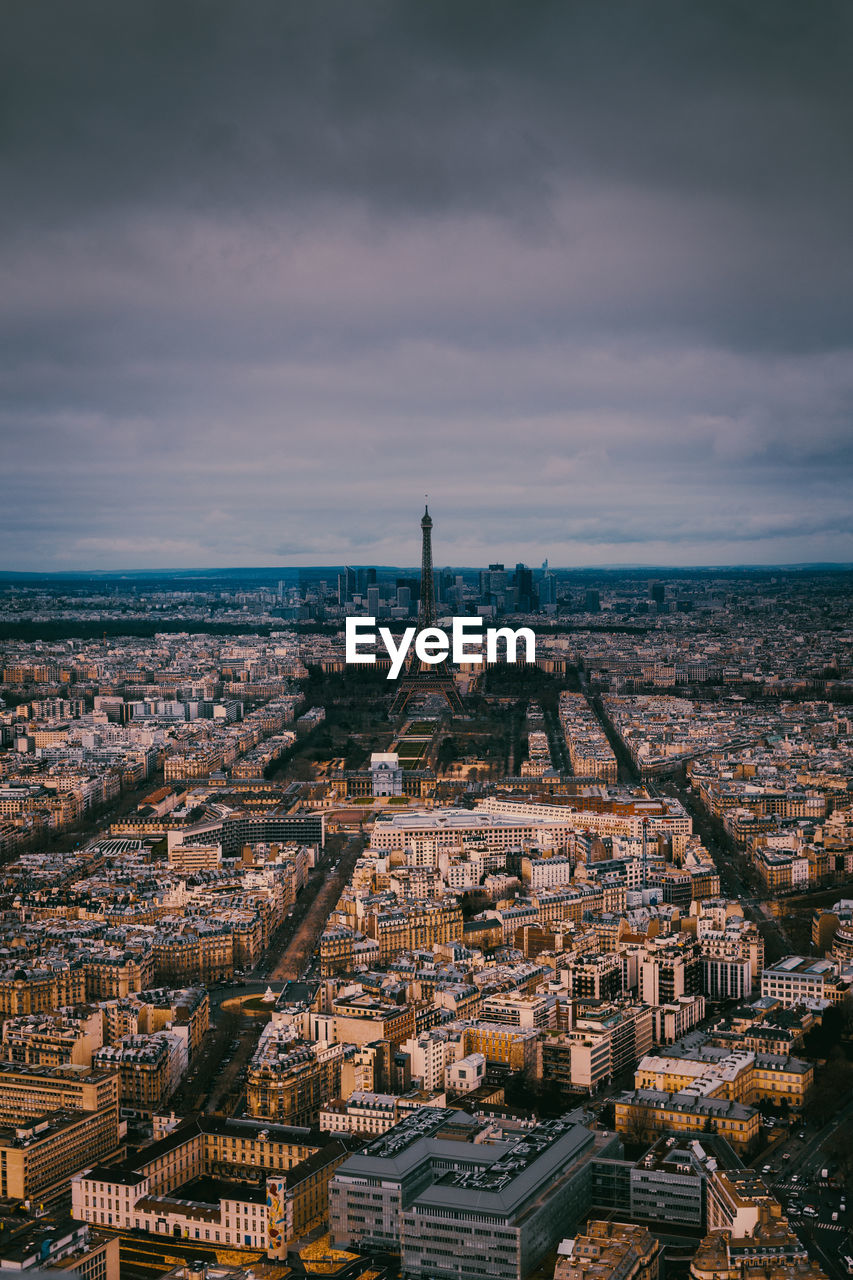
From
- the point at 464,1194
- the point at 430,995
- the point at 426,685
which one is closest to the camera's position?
the point at 464,1194

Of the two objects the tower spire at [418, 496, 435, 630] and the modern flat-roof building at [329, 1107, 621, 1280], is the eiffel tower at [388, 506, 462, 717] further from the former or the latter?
the modern flat-roof building at [329, 1107, 621, 1280]

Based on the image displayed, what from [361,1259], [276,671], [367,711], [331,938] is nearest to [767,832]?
[331,938]

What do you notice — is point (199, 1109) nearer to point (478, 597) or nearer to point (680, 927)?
point (680, 927)

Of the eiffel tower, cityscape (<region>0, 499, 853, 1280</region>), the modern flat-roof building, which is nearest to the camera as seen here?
the modern flat-roof building

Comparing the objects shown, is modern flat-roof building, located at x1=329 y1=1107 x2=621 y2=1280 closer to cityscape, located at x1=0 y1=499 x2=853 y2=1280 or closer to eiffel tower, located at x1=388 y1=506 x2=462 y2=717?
cityscape, located at x1=0 y1=499 x2=853 y2=1280

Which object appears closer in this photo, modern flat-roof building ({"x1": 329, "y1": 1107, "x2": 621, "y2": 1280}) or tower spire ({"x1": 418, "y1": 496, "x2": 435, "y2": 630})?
modern flat-roof building ({"x1": 329, "y1": 1107, "x2": 621, "y2": 1280})

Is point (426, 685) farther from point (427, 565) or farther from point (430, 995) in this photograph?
point (430, 995)

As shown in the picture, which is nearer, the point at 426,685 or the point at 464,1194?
the point at 464,1194

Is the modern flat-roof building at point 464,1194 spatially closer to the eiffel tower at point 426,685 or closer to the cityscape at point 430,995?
the cityscape at point 430,995

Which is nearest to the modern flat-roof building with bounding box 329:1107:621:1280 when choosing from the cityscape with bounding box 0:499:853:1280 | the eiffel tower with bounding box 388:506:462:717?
the cityscape with bounding box 0:499:853:1280

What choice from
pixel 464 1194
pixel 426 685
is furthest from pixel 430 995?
pixel 426 685

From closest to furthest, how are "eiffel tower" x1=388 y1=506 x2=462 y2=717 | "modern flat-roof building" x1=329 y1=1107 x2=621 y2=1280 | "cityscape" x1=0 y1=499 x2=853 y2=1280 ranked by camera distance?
"modern flat-roof building" x1=329 y1=1107 x2=621 y2=1280
"cityscape" x1=0 y1=499 x2=853 y2=1280
"eiffel tower" x1=388 y1=506 x2=462 y2=717

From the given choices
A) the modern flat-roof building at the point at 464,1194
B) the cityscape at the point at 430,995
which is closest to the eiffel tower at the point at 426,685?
the cityscape at the point at 430,995
